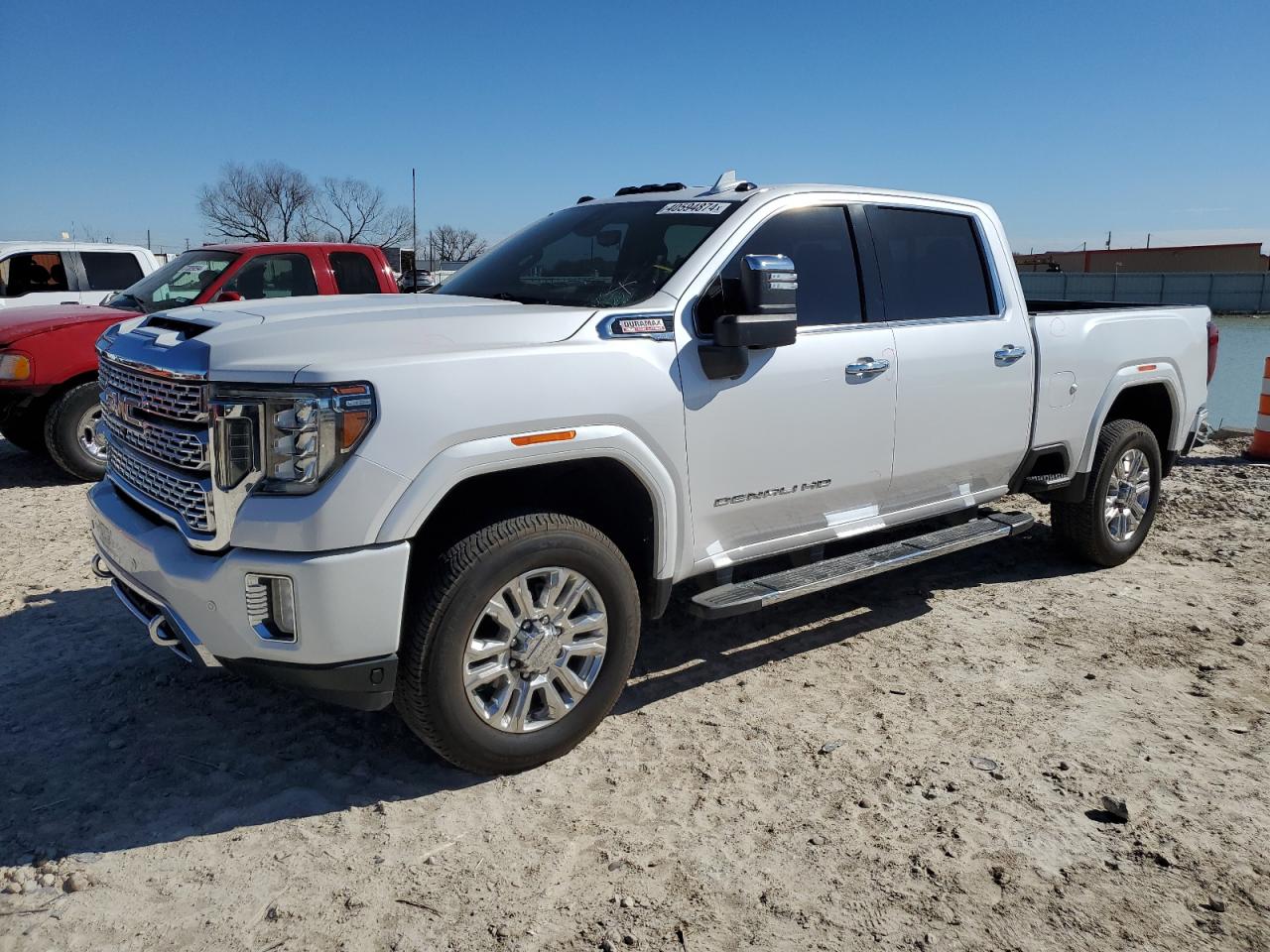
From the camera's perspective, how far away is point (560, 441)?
3.35 m

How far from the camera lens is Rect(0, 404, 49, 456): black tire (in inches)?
308

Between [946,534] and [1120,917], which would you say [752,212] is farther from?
[1120,917]

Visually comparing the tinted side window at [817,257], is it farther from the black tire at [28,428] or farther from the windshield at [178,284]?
the black tire at [28,428]

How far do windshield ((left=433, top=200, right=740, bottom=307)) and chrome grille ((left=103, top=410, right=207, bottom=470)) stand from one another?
146 cm

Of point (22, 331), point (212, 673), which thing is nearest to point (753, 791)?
point (212, 673)

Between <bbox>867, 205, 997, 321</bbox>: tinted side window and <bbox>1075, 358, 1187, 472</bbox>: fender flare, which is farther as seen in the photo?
<bbox>1075, 358, 1187, 472</bbox>: fender flare

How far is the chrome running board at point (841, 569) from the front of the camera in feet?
12.6

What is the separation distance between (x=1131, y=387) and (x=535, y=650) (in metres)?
4.33

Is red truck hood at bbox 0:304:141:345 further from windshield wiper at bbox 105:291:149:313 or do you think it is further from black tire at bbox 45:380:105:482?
black tire at bbox 45:380:105:482

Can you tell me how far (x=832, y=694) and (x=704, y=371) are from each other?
1520 millimetres

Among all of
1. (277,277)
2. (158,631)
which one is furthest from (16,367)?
(158,631)

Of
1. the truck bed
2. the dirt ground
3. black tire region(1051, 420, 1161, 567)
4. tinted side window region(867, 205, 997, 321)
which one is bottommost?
the dirt ground

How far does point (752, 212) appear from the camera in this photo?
412 centimetres

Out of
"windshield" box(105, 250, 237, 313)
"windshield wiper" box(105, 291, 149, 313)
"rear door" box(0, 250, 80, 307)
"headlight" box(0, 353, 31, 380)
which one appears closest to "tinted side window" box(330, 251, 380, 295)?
"windshield" box(105, 250, 237, 313)
